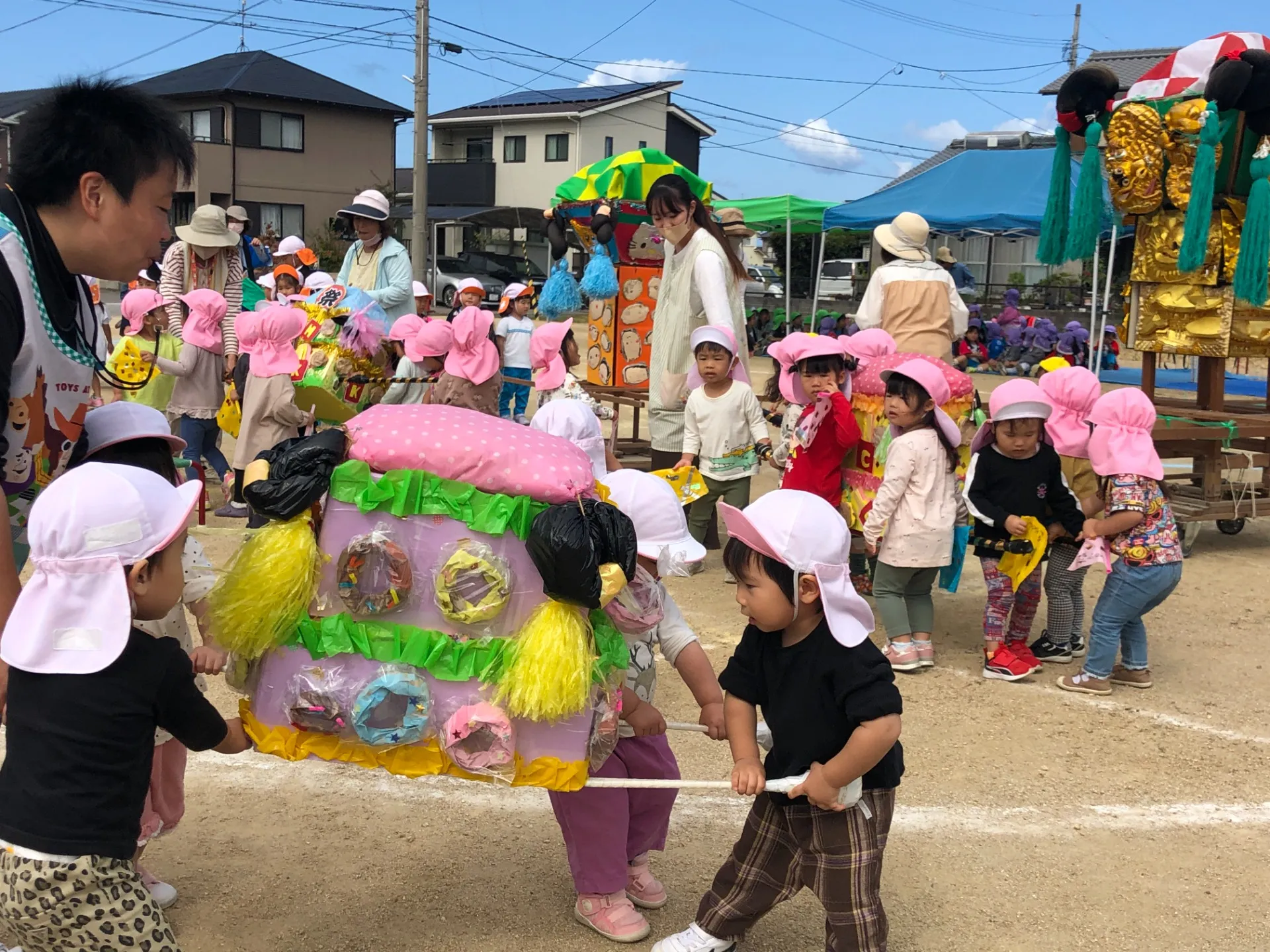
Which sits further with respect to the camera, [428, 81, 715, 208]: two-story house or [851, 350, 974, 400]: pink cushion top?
[428, 81, 715, 208]: two-story house

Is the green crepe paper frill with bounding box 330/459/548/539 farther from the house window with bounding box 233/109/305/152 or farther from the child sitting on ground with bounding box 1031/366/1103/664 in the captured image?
the house window with bounding box 233/109/305/152

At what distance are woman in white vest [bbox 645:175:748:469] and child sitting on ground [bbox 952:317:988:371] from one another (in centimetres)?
1202

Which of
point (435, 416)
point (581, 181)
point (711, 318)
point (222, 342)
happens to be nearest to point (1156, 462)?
point (711, 318)

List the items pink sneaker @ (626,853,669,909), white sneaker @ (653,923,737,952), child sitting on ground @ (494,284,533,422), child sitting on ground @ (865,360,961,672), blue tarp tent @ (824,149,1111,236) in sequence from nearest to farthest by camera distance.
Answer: white sneaker @ (653,923,737,952)
pink sneaker @ (626,853,669,909)
child sitting on ground @ (865,360,961,672)
child sitting on ground @ (494,284,533,422)
blue tarp tent @ (824,149,1111,236)

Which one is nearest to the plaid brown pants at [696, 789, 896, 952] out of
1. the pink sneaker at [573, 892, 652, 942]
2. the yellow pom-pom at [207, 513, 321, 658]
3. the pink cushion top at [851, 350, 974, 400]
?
the pink sneaker at [573, 892, 652, 942]

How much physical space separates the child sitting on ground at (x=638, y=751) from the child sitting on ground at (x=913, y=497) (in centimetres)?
232

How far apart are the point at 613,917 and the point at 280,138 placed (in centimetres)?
3794

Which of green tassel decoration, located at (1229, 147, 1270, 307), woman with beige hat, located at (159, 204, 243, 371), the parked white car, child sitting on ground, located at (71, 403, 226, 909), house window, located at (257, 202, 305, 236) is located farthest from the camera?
house window, located at (257, 202, 305, 236)

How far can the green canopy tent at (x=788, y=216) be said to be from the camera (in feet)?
61.7

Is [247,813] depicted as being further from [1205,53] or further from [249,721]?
[1205,53]

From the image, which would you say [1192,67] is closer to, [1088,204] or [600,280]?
[1088,204]

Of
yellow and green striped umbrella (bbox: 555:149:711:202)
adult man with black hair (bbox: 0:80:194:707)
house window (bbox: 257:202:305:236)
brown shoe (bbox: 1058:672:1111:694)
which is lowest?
brown shoe (bbox: 1058:672:1111:694)

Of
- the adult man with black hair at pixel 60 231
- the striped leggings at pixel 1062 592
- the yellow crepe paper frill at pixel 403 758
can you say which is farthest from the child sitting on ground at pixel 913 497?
the adult man with black hair at pixel 60 231

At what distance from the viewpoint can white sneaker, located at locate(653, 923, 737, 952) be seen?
288 centimetres
